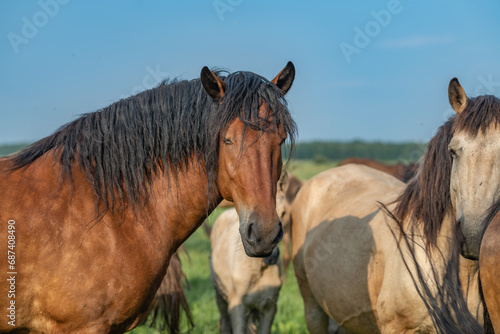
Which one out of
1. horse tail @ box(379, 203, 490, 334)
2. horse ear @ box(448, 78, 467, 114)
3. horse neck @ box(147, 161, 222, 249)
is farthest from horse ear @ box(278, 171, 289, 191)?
horse neck @ box(147, 161, 222, 249)

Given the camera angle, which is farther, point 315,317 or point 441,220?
point 315,317

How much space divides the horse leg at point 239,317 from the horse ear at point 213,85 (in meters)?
3.21

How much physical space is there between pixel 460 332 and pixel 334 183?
269 centimetres

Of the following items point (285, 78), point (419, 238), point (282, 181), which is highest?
point (285, 78)

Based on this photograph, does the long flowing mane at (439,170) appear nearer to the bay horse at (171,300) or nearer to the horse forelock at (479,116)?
the horse forelock at (479,116)

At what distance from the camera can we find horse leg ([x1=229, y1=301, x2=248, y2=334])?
18.0 feet

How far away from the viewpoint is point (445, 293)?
11.2ft

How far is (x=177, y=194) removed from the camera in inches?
122

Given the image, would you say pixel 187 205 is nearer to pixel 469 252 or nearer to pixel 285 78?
pixel 285 78

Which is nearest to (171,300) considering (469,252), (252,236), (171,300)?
(171,300)

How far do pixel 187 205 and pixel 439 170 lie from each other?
1753 mm

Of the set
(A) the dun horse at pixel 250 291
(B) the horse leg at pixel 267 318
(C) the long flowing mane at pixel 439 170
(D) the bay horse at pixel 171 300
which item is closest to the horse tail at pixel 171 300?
(D) the bay horse at pixel 171 300

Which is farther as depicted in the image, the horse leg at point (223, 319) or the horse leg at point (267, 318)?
the horse leg at point (223, 319)

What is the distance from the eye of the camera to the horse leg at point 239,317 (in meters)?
5.48
